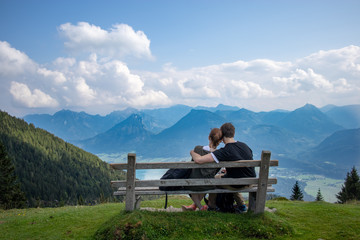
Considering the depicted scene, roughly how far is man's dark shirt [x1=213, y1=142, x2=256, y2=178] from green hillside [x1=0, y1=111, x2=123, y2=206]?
→ 120 metres

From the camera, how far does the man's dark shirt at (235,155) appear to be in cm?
634

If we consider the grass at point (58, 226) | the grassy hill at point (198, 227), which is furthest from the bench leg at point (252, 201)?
the grass at point (58, 226)

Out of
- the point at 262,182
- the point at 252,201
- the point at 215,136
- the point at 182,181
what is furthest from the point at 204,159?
the point at 252,201

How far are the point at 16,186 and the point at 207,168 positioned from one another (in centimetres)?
4454

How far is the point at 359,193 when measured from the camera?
3950 centimetres

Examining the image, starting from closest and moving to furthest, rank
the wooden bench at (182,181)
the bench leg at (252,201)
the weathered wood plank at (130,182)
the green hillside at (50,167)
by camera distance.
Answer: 1. the weathered wood plank at (130,182)
2. the wooden bench at (182,181)
3. the bench leg at (252,201)
4. the green hillside at (50,167)

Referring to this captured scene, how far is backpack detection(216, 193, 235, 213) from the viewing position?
23.7ft

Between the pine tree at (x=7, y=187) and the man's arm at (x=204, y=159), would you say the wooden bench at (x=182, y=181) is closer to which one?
the man's arm at (x=204, y=159)

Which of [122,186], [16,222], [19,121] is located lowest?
[16,222]

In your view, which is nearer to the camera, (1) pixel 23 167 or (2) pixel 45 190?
(2) pixel 45 190

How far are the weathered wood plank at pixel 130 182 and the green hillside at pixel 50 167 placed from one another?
118906 millimetres

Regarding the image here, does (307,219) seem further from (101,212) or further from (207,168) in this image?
(101,212)

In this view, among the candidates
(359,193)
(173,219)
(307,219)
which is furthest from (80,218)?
(359,193)

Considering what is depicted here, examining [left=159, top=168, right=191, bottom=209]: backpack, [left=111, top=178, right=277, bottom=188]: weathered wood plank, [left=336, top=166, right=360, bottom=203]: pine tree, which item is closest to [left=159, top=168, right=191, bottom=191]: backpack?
[left=159, top=168, right=191, bottom=209]: backpack
